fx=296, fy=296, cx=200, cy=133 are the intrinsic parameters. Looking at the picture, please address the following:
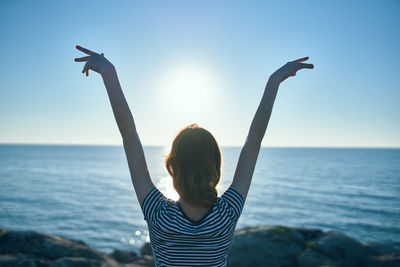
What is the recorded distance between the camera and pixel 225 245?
184 cm

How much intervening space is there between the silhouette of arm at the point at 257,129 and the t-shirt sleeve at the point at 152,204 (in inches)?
19.3

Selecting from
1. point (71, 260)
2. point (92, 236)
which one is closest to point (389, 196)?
point (92, 236)

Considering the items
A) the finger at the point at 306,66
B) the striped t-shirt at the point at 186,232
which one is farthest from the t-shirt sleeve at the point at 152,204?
the finger at the point at 306,66

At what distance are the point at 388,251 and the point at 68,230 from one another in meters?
19.6

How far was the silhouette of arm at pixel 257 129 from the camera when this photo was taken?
78.2 inches

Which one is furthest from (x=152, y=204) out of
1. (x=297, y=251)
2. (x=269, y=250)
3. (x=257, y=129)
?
(x=297, y=251)

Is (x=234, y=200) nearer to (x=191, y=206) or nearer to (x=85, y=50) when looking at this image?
(x=191, y=206)

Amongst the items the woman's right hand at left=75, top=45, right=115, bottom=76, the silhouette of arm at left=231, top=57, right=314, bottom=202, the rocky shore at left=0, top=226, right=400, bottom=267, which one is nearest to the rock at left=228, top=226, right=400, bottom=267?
the rocky shore at left=0, top=226, right=400, bottom=267

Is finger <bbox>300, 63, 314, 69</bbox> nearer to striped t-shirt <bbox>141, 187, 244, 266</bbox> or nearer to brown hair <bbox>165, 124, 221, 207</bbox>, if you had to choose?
brown hair <bbox>165, 124, 221, 207</bbox>

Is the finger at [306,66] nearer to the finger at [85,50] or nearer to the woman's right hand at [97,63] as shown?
the woman's right hand at [97,63]

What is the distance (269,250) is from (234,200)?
8.91 m

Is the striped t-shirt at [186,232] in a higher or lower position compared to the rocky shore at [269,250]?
higher

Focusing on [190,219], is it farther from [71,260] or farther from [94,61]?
[71,260]

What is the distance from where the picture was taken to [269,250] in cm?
984
